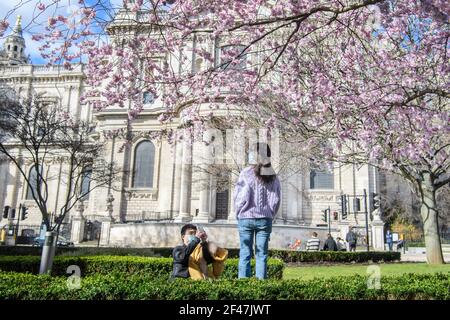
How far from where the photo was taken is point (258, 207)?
6.36 m

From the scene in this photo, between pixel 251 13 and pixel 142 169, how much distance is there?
32.2 metres

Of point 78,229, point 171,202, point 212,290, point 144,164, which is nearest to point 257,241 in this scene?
point 212,290

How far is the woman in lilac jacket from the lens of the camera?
20.7 ft

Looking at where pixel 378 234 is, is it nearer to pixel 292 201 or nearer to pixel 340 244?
pixel 340 244

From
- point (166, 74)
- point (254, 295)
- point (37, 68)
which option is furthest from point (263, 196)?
point (37, 68)

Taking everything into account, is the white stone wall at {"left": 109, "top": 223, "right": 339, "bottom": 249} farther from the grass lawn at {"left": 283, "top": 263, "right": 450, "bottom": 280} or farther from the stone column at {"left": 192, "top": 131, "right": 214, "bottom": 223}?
the grass lawn at {"left": 283, "top": 263, "right": 450, "bottom": 280}

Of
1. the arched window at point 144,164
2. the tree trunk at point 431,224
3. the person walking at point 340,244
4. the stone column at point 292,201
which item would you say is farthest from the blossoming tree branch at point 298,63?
the arched window at point 144,164

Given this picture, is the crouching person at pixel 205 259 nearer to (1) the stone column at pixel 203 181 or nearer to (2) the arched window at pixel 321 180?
(1) the stone column at pixel 203 181

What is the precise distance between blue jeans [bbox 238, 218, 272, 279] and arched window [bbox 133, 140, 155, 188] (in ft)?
108

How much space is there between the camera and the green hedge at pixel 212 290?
4656mm

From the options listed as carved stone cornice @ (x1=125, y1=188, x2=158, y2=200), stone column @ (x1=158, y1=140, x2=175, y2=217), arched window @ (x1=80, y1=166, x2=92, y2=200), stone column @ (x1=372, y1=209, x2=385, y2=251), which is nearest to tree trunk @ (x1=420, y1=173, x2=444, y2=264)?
stone column @ (x1=372, y1=209, x2=385, y2=251)

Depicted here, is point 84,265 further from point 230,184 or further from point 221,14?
point 230,184

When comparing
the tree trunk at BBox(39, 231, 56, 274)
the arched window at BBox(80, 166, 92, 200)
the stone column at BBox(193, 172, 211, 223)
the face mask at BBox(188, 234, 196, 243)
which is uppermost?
the arched window at BBox(80, 166, 92, 200)

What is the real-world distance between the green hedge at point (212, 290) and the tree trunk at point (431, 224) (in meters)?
11.1
